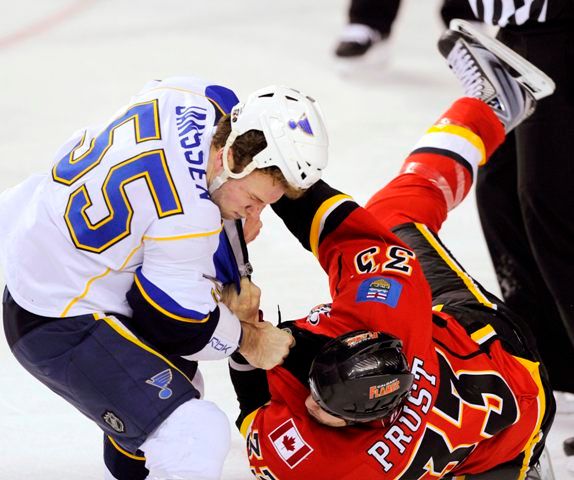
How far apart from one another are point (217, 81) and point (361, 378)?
10.0 feet

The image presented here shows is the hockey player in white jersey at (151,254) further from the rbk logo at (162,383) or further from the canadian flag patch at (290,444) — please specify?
the canadian flag patch at (290,444)

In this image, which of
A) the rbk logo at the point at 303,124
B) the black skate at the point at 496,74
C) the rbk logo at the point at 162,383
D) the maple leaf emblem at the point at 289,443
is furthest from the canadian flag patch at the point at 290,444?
the black skate at the point at 496,74

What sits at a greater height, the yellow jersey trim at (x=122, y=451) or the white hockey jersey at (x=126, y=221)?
the white hockey jersey at (x=126, y=221)

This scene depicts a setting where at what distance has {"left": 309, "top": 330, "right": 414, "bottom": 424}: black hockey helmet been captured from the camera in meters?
2.01

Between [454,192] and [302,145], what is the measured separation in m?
0.85

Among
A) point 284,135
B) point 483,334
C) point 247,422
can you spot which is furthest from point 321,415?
point 284,135

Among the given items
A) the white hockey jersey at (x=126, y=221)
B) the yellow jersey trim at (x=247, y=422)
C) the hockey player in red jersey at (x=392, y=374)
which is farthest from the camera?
the yellow jersey trim at (x=247, y=422)

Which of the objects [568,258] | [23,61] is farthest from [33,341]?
[23,61]

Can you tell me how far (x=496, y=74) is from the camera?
2807 mm

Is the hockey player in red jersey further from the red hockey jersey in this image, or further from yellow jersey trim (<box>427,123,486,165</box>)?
yellow jersey trim (<box>427,123,486,165</box>)

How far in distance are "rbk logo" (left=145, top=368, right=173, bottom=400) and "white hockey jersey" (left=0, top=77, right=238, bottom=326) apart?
14 cm

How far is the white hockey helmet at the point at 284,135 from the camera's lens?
1.96 metres

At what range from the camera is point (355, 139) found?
4.43 meters

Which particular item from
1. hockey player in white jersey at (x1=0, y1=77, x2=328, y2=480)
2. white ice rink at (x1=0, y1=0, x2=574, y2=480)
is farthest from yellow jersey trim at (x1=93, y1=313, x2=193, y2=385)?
white ice rink at (x1=0, y1=0, x2=574, y2=480)
